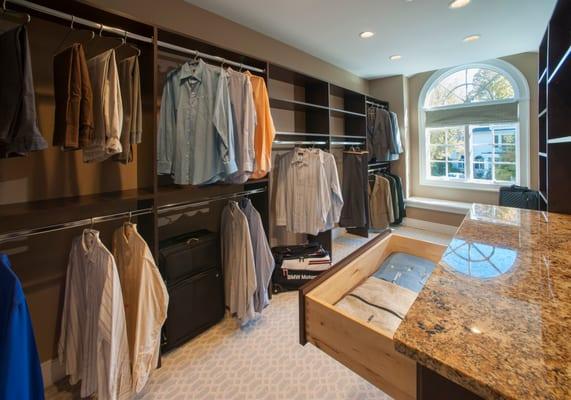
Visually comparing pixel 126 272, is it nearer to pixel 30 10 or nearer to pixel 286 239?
pixel 30 10

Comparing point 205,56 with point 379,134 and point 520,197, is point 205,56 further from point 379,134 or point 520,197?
point 520,197

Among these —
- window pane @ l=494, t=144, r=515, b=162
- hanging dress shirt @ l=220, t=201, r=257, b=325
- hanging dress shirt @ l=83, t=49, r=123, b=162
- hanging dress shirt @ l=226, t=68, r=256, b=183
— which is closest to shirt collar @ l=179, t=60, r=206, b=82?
hanging dress shirt @ l=226, t=68, r=256, b=183

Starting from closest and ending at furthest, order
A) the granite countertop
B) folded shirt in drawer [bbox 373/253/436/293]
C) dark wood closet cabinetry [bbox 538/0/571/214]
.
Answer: the granite countertop
folded shirt in drawer [bbox 373/253/436/293]
dark wood closet cabinetry [bbox 538/0/571/214]

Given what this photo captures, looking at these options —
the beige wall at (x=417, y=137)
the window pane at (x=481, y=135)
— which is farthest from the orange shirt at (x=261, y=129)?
the window pane at (x=481, y=135)

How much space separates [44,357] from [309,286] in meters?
1.73

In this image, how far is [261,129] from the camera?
214cm

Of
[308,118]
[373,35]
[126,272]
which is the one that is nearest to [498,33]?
[373,35]

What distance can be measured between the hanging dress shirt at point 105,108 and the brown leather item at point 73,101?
5 centimetres

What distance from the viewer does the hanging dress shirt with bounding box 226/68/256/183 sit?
75.8 inches

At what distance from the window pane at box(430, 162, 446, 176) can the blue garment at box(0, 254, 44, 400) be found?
16.9 feet

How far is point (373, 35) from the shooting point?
2.84 m

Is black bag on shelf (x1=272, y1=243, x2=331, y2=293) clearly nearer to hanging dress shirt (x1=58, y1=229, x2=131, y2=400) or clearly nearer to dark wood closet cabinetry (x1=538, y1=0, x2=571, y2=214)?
hanging dress shirt (x1=58, y1=229, x2=131, y2=400)

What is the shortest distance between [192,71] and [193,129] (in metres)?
0.38

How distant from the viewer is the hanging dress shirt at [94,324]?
1.33 m
